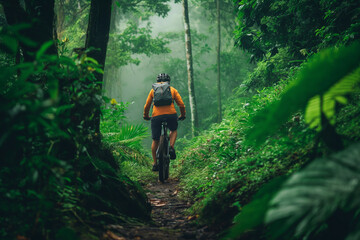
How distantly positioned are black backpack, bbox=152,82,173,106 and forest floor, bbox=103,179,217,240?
5.58 ft

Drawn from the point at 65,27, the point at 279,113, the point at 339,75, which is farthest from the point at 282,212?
the point at 65,27

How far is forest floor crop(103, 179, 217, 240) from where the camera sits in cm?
174

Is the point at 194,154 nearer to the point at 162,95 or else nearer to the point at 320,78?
the point at 162,95

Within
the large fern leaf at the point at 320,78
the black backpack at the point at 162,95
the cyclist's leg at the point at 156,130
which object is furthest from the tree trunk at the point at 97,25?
the large fern leaf at the point at 320,78

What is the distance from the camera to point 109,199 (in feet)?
6.84

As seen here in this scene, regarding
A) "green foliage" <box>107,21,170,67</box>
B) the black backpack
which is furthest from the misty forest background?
"green foliage" <box>107,21,170,67</box>

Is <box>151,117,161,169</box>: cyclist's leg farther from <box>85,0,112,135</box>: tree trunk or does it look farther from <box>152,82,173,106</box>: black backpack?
<box>85,0,112,135</box>: tree trunk

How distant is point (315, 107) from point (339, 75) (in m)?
0.27

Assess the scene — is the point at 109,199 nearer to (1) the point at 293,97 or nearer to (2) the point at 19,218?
(2) the point at 19,218

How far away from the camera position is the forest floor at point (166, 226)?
5.72 ft

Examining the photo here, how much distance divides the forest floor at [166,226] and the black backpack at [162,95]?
5.58 ft

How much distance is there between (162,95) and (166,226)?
2.77 meters

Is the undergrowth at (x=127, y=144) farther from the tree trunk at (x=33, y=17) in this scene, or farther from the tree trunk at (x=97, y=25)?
the tree trunk at (x=33, y=17)

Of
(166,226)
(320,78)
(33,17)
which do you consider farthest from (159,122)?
(320,78)
